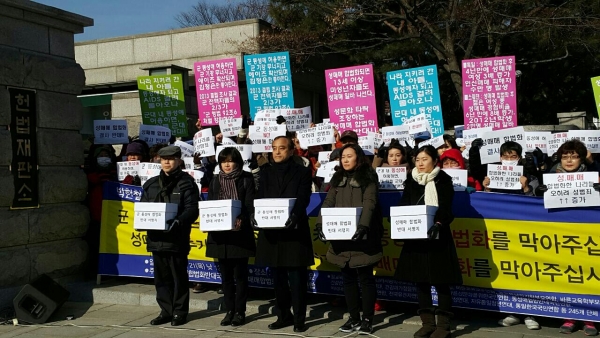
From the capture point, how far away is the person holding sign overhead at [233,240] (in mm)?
7047

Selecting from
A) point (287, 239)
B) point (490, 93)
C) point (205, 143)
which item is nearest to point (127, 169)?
point (205, 143)

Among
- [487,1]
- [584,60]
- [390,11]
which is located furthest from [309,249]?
[584,60]

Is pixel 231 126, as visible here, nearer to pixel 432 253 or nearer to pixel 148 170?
pixel 148 170

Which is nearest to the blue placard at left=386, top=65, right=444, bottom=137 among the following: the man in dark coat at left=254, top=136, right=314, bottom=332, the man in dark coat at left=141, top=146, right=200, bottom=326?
the man in dark coat at left=254, top=136, right=314, bottom=332

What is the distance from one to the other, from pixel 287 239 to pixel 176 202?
132cm

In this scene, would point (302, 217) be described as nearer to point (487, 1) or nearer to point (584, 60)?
point (487, 1)

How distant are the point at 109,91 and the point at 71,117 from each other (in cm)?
1188

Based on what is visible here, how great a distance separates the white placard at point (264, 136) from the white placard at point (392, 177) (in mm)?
1892

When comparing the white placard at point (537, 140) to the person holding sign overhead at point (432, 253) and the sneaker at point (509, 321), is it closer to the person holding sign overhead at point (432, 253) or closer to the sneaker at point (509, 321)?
the sneaker at point (509, 321)

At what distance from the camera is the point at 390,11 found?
18.8 meters

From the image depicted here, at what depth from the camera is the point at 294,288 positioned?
22.5ft

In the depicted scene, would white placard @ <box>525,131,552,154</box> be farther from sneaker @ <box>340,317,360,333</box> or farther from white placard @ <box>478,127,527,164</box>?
sneaker @ <box>340,317,360,333</box>

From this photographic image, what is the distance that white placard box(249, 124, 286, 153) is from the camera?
29.5 feet

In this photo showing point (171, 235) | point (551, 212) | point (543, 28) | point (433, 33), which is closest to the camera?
point (551, 212)
